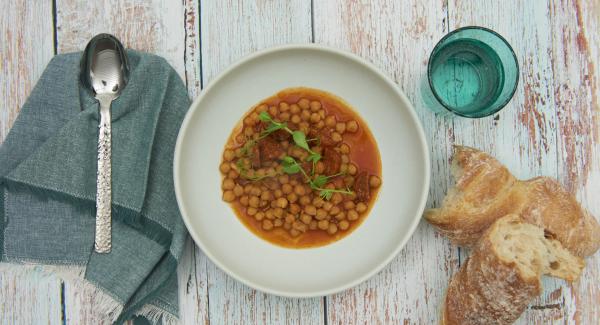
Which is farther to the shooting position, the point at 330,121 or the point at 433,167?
the point at 433,167

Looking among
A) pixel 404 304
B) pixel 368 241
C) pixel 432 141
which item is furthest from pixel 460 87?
pixel 404 304

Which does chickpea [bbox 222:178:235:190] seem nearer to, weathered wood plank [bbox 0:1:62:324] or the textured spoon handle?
the textured spoon handle

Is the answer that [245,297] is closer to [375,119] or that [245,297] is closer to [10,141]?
[375,119]

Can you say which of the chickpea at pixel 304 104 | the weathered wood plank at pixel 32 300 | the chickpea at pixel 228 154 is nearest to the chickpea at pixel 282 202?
the chickpea at pixel 228 154

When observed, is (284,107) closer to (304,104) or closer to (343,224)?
(304,104)

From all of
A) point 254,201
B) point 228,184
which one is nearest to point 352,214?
point 254,201
